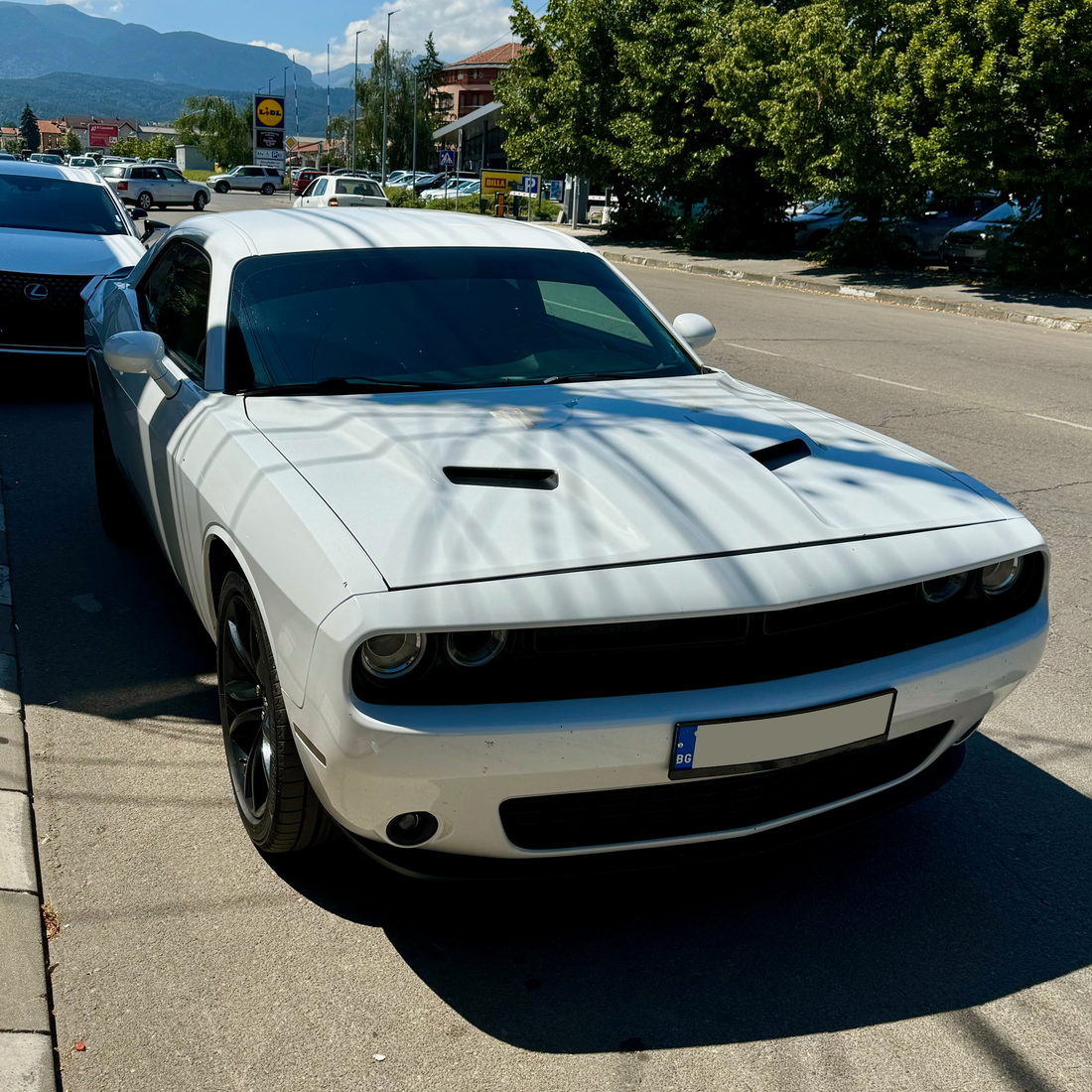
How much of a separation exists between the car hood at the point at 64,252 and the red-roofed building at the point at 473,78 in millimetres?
110615

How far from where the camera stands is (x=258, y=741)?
283 centimetres

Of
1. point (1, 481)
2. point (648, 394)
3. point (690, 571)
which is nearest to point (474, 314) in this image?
point (648, 394)

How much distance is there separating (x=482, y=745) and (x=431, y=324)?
1773 millimetres

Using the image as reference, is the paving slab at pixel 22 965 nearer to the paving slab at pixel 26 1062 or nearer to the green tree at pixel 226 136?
the paving slab at pixel 26 1062

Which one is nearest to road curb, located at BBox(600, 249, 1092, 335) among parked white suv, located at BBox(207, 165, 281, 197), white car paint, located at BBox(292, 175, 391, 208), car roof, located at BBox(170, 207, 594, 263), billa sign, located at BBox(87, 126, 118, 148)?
white car paint, located at BBox(292, 175, 391, 208)

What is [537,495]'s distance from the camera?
8.35ft

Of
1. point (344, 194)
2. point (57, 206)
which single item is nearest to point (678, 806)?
point (57, 206)

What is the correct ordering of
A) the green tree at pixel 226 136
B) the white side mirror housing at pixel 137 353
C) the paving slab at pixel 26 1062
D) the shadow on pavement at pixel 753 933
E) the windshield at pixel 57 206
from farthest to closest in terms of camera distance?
the green tree at pixel 226 136, the windshield at pixel 57 206, the white side mirror housing at pixel 137 353, the shadow on pavement at pixel 753 933, the paving slab at pixel 26 1062

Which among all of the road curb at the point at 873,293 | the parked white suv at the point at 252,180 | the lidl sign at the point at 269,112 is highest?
the lidl sign at the point at 269,112

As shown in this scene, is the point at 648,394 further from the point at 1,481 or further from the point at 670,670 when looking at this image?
the point at 1,481

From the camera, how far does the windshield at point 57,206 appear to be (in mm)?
9250

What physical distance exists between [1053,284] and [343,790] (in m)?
20.2

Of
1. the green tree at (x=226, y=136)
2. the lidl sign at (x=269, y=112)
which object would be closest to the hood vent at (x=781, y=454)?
the lidl sign at (x=269, y=112)

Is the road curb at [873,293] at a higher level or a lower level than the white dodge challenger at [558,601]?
lower
